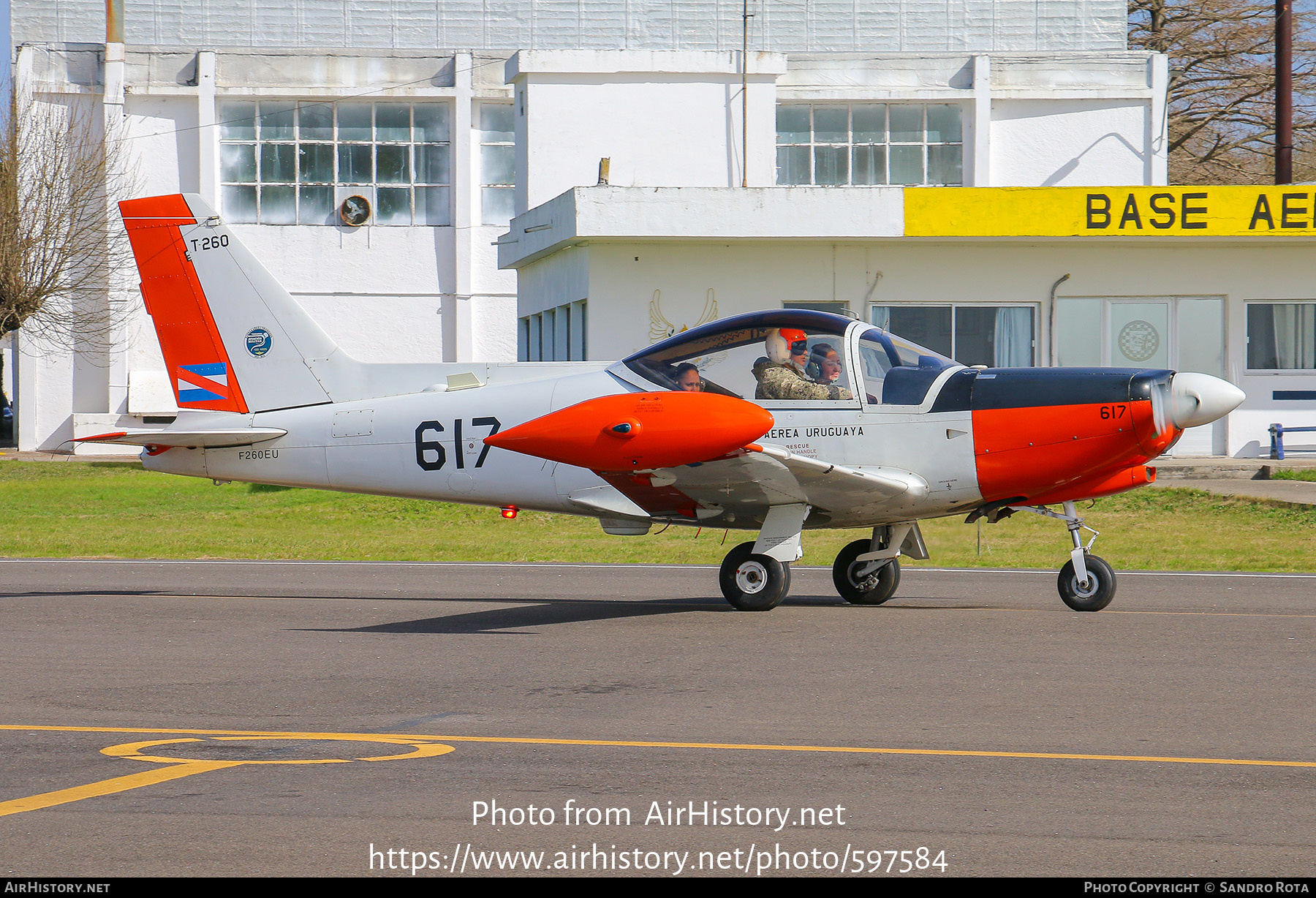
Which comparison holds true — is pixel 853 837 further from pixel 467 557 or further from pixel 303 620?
pixel 467 557

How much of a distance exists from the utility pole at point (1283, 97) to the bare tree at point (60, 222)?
28997 mm

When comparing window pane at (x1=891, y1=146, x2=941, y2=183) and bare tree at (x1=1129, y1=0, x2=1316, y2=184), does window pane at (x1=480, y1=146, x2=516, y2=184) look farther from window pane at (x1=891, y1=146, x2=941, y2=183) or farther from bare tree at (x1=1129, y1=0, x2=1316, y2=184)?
bare tree at (x1=1129, y1=0, x2=1316, y2=184)

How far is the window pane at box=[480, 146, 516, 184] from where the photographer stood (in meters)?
44.4

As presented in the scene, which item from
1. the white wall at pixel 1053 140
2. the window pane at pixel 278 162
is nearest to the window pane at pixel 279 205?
the window pane at pixel 278 162

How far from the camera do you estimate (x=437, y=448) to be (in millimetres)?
12375

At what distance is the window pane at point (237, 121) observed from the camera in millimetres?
43750

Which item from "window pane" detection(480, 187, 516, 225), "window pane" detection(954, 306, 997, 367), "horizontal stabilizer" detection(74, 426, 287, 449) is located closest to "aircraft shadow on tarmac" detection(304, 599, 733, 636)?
"horizontal stabilizer" detection(74, 426, 287, 449)

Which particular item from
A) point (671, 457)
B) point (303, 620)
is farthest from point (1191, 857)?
point (303, 620)

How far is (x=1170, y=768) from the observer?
6215 millimetres

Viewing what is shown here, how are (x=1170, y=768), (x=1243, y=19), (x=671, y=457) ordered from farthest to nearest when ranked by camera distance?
(x=1243, y=19)
(x=671, y=457)
(x=1170, y=768)

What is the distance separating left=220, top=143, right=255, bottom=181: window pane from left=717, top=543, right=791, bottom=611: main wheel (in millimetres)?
35439

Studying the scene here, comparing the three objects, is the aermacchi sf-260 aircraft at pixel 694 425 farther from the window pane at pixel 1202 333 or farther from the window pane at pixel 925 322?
the window pane at pixel 1202 333

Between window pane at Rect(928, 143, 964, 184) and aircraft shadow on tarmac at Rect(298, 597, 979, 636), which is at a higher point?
window pane at Rect(928, 143, 964, 184)
